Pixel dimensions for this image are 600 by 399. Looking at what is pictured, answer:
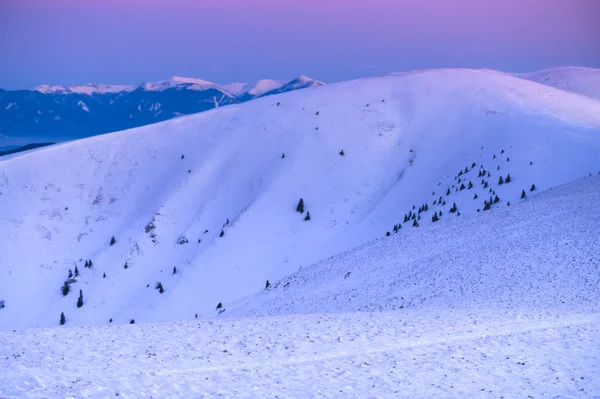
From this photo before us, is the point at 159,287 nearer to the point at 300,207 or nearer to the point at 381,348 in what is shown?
the point at 300,207

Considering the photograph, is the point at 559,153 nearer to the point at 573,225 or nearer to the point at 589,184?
the point at 589,184

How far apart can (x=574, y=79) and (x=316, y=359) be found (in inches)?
3934

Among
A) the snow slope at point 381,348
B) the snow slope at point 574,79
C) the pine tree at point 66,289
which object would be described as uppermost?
the snow slope at point 574,79

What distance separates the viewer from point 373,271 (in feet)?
99.3

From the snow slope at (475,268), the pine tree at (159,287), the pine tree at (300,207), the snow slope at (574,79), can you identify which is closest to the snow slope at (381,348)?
the snow slope at (475,268)

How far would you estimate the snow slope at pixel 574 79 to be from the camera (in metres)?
85.3

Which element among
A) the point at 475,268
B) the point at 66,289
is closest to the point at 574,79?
the point at 475,268

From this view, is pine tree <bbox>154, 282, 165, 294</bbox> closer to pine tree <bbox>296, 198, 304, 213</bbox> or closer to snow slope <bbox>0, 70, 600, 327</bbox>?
snow slope <bbox>0, 70, 600, 327</bbox>

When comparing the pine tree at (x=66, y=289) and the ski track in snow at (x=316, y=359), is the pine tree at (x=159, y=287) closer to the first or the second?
the pine tree at (x=66, y=289)

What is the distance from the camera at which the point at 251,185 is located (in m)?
55.3

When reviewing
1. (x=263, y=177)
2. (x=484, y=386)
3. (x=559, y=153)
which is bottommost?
(x=484, y=386)

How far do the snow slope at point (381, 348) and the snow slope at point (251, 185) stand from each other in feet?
52.4

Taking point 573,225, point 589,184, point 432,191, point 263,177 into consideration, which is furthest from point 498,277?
point 263,177

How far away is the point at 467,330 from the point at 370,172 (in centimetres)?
4001
